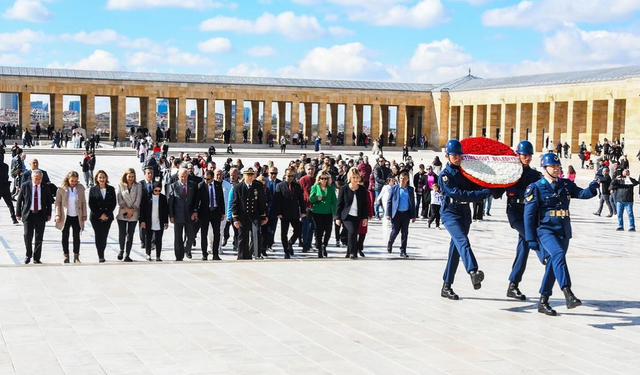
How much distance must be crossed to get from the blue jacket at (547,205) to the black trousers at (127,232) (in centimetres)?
590

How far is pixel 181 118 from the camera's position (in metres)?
57.8

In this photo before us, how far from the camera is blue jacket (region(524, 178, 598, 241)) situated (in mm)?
8461

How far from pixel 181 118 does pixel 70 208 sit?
46484mm

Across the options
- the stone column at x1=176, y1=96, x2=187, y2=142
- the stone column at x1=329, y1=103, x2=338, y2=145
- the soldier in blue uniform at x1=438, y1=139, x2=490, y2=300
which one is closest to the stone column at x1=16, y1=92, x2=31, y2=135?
the stone column at x1=176, y1=96, x2=187, y2=142

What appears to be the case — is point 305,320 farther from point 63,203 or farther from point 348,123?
point 348,123

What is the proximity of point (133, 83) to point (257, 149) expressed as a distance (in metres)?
9.24

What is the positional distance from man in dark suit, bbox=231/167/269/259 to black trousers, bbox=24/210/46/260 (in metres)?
2.59

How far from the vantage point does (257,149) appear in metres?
53.9

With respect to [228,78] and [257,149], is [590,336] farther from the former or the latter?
[228,78]

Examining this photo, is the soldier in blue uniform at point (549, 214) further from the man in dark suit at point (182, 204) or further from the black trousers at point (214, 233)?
the man in dark suit at point (182, 204)

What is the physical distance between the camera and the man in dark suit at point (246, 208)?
41.3ft

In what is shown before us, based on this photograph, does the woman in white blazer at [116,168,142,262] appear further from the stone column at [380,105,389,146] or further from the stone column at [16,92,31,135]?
the stone column at [380,105,389,146]

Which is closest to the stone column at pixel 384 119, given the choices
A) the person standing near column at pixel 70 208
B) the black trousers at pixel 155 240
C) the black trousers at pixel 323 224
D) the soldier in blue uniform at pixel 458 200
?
the black trousers at pixel 323 224

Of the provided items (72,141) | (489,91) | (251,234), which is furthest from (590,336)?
(489,91)
